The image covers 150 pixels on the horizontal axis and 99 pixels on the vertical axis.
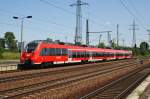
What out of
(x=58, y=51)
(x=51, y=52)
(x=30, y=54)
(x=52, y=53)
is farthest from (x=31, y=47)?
(x=58, y=51)

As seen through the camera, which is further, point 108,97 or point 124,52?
point 124,52

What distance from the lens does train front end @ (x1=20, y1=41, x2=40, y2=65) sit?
3525 centimetres

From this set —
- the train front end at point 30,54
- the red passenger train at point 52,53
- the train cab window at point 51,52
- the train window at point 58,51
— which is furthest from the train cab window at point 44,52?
the train window at point 58,51

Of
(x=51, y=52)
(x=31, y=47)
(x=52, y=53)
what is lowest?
(x=52, y=53)

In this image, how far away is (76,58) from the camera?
165 feet

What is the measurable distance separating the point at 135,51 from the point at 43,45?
11204cm

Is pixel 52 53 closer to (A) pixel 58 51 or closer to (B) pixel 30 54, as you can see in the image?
(A) pixel 58 51

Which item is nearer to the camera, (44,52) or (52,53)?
(44,52)

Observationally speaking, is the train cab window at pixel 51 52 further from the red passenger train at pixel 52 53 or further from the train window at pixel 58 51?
the train window at pixel 58 51

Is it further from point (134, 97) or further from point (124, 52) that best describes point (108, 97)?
point (124, 52)

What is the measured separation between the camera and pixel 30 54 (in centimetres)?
3553

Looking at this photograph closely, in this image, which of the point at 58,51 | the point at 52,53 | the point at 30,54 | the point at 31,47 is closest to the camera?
the point at 30,54

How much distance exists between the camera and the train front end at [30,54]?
35.2m

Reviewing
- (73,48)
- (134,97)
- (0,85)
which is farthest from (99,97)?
(73,48)
